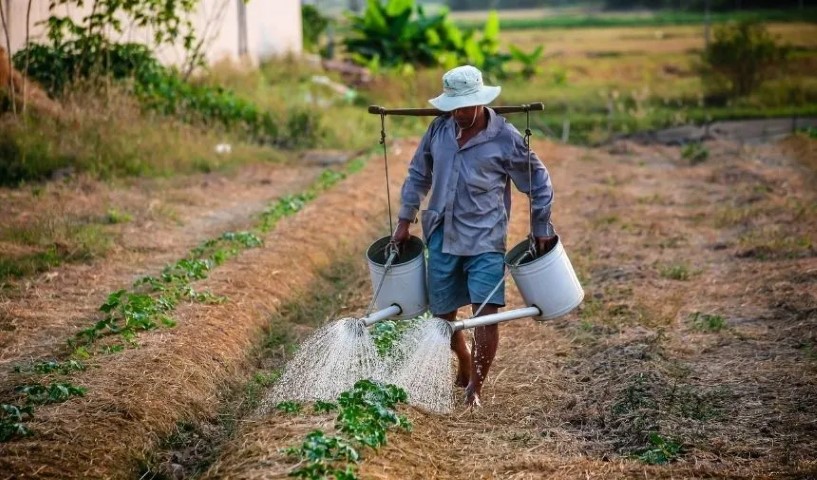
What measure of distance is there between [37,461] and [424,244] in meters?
2.26

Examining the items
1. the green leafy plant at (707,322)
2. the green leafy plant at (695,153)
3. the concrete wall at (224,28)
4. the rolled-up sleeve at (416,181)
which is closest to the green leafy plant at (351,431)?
the rolled-up sleeve at (416,181)

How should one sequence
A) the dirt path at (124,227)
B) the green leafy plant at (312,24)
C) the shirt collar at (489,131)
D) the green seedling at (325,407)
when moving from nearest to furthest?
the green seedling at (325,407), the shirt collar at (489,131), the dirt path at (124,227), the green leafy plant at (312,24)

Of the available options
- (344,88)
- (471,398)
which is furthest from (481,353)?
(344,88)

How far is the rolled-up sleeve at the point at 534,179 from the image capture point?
222 inches

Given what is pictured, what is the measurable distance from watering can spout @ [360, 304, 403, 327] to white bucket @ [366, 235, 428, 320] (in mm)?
37

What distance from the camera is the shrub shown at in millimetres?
21953

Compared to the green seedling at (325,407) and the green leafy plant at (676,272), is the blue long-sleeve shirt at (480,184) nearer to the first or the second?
the green seedling at (325,407)

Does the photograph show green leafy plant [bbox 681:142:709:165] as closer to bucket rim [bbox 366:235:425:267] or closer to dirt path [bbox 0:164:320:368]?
dirt path [bbox 0:164:320:368]

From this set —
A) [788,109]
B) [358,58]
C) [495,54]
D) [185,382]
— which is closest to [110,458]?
[185,382]

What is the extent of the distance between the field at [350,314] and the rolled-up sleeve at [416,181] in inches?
40.1

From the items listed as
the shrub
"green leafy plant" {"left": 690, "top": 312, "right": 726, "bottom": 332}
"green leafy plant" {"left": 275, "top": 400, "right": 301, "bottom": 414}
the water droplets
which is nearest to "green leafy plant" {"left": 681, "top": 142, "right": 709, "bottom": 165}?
the shrub

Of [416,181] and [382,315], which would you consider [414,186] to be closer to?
[416,181]

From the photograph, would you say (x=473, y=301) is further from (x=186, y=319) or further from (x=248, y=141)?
(x=248, y=141)

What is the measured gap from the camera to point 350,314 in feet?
24.5
